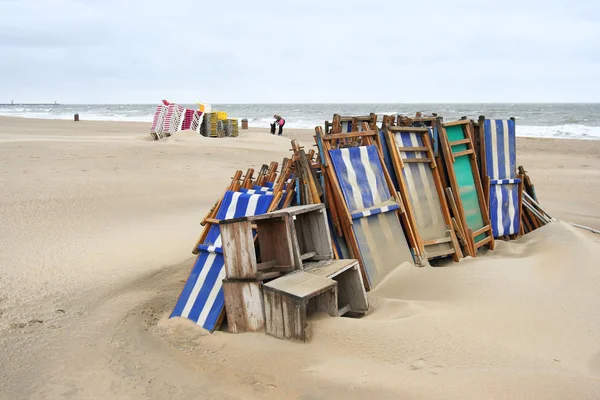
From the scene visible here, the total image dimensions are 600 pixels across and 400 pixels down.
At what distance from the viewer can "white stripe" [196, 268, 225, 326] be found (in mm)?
4590

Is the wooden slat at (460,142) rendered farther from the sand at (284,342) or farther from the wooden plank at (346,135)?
the sand at (284,342)

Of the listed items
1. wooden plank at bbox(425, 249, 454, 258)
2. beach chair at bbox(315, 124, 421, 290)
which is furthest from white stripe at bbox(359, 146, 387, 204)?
wooden plank at bbox(425, 249, 454, 258)

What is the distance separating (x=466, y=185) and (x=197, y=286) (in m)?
4.15

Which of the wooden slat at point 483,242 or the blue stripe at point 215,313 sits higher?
the wooden slat at point 483,242

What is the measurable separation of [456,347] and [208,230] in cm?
287

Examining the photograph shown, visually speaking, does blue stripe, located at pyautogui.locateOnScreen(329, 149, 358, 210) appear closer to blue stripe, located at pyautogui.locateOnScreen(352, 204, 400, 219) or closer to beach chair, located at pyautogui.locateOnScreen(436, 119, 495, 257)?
blue stripe, located at pyautogui.locateOnScreen(352, 204, 400, 219)

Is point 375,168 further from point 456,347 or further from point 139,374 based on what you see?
point 139,374

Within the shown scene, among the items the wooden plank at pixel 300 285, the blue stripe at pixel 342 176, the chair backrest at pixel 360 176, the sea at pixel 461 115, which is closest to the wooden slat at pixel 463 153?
the chair backrest at pixel 360 176

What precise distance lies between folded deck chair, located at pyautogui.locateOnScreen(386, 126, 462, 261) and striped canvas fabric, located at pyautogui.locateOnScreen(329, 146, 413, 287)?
1.16ft

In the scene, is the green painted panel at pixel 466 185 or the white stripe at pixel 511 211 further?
the white stripe at pixel 511 211

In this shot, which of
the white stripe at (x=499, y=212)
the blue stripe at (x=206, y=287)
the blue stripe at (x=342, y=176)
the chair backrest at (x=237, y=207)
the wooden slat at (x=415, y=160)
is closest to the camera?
the blue stripe at (x=206, y=287)

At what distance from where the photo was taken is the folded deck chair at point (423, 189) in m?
6.03

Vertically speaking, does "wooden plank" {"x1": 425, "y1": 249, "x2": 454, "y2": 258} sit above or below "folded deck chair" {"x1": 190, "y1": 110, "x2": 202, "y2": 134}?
below

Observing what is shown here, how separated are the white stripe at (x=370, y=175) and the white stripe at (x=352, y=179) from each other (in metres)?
0.22
